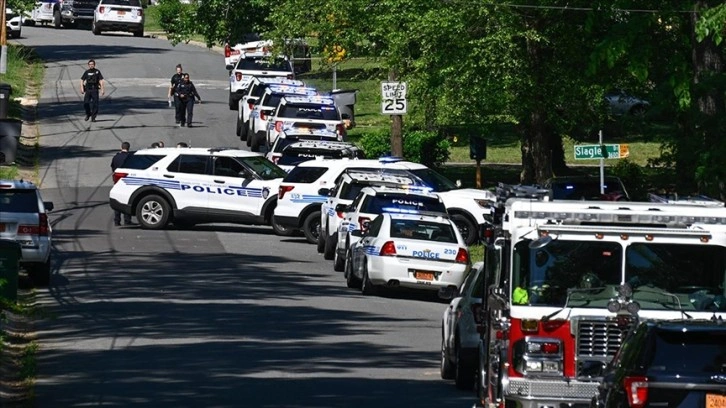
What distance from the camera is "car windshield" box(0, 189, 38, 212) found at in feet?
83.7

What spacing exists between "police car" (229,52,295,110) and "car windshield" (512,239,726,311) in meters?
37.6

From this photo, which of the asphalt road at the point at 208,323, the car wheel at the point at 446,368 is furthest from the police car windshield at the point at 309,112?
the car wheel at the point at 446,368

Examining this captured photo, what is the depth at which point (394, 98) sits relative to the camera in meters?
35.3

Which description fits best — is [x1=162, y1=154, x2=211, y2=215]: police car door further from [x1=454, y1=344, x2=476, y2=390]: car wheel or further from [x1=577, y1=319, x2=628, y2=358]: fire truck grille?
[x1=577, y1=319, x2=628, y2=358]: fire truck grille

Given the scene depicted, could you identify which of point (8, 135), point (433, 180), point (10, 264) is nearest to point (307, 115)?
point (433, 180)

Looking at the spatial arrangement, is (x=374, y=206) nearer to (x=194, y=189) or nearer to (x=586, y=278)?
(x=194, y=189)

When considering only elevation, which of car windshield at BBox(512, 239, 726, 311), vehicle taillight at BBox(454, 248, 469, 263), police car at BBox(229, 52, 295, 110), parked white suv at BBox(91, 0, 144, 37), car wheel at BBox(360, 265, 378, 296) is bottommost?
car wheel at BBox(360, 265, 378, 296)

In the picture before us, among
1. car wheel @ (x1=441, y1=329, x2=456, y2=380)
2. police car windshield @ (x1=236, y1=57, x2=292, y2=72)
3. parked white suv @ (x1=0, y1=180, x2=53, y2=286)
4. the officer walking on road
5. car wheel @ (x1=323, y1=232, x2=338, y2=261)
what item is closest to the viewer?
car wheel @ (x1=441, y1=329, x2=456, y2=380)

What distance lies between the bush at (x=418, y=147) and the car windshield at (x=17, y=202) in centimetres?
1715

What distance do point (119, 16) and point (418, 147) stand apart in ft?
113

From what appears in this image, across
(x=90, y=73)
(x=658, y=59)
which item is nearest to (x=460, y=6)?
(x=658, y=59)

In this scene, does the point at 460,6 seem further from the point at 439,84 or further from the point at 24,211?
the point at 24,211

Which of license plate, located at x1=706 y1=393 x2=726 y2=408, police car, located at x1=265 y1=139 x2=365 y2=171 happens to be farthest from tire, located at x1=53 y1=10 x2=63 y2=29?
license plate, located at x1=706 y1=393 x2=726 y2=408

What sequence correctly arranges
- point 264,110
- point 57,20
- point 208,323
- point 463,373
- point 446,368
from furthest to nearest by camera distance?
point 57,20 < point 264,110 < point 208,323 < point 446,368 < point 463,373
